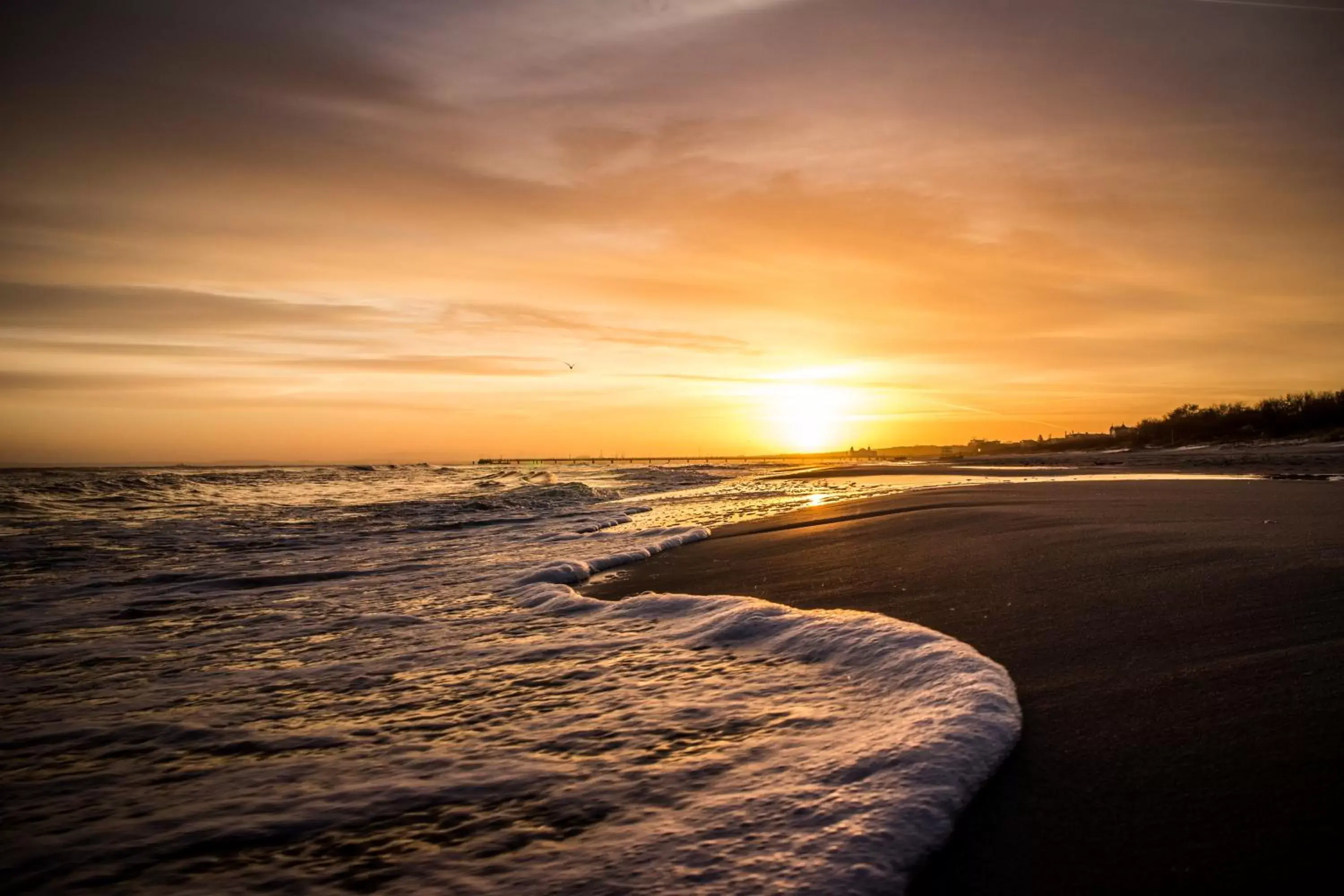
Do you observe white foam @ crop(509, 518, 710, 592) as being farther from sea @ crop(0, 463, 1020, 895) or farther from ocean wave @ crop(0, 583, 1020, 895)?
ocean wave @ crop(0, 583, 1020, 895)

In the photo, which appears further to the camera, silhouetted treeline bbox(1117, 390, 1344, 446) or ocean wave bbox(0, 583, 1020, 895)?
silhouetted treeline bbox(1117, 390, 1344, 446)

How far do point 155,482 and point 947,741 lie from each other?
3624 cm

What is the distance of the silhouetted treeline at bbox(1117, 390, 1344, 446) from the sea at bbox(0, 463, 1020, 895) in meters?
43.2

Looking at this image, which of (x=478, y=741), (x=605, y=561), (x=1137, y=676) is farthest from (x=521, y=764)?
(x=605, y=561)

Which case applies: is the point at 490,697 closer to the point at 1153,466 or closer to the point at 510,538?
the point at 510,538

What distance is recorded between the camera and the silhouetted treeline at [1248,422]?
132 ft

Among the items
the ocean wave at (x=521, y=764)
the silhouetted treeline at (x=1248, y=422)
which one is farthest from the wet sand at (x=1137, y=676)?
the silhouetted treeline at (x=1248, y=422)

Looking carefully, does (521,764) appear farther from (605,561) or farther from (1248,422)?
(1248,422)

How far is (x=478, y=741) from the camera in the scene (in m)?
3.53

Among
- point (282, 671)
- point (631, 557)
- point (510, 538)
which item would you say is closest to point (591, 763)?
point (282, 671)

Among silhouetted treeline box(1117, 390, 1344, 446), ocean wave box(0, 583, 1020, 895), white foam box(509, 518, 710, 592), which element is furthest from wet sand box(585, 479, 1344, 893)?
silhouetted treeline box(1117, 390, 1344, 446)

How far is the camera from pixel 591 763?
322 cm

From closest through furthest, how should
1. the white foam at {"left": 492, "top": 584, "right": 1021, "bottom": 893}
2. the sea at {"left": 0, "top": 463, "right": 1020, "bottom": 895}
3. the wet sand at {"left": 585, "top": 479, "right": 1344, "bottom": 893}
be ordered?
the wet sand at {"left": 585, "top": 479, "right": 1344, "bottom": 893} < the white foam at {"left": 492, "top": 584, "right": 1021, "bottom": 893} < the sea at {"left": 0, "top": 463, "right": 1020, "bottom": 895}

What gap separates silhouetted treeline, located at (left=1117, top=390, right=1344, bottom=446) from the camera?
1582 inches
